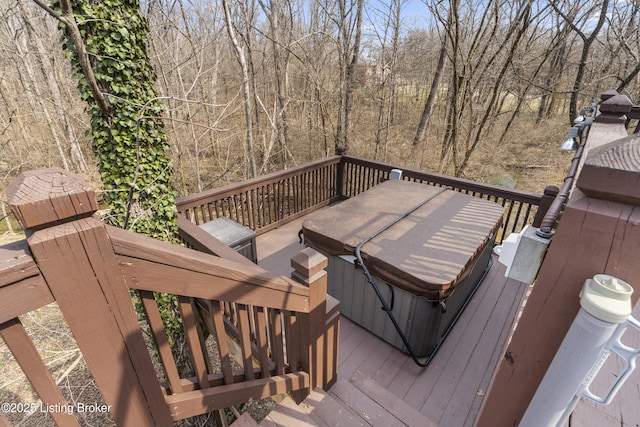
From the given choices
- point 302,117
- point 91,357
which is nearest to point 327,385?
point 91,357

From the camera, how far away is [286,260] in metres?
4.06

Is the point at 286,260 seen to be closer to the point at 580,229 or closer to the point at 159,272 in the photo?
the point at 159,272

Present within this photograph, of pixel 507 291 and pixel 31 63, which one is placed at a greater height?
pixel 31 63

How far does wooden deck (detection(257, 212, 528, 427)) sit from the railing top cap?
2.22 metres

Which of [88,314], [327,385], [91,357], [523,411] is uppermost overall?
[88,314]

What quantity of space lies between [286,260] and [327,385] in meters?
2.19

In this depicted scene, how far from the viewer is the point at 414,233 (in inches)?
118

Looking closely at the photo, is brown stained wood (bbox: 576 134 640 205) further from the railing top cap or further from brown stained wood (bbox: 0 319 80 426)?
brown stained wood (bbox: 0 319 80 426)

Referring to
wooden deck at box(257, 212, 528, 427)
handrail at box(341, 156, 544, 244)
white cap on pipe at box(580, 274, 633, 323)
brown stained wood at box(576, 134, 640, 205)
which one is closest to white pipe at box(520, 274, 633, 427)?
white cap on pipe at box(580, 274, 633, 323)

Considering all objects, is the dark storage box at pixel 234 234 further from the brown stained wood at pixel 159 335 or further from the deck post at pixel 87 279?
the deck post at pixel 87 279

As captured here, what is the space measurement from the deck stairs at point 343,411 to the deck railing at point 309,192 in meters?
2.27

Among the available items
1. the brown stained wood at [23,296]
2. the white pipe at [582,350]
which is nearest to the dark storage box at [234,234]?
the brown stained wood at [23,296]

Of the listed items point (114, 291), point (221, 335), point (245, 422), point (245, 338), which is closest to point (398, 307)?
point (245, 422)

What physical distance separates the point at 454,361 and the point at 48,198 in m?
3.08
